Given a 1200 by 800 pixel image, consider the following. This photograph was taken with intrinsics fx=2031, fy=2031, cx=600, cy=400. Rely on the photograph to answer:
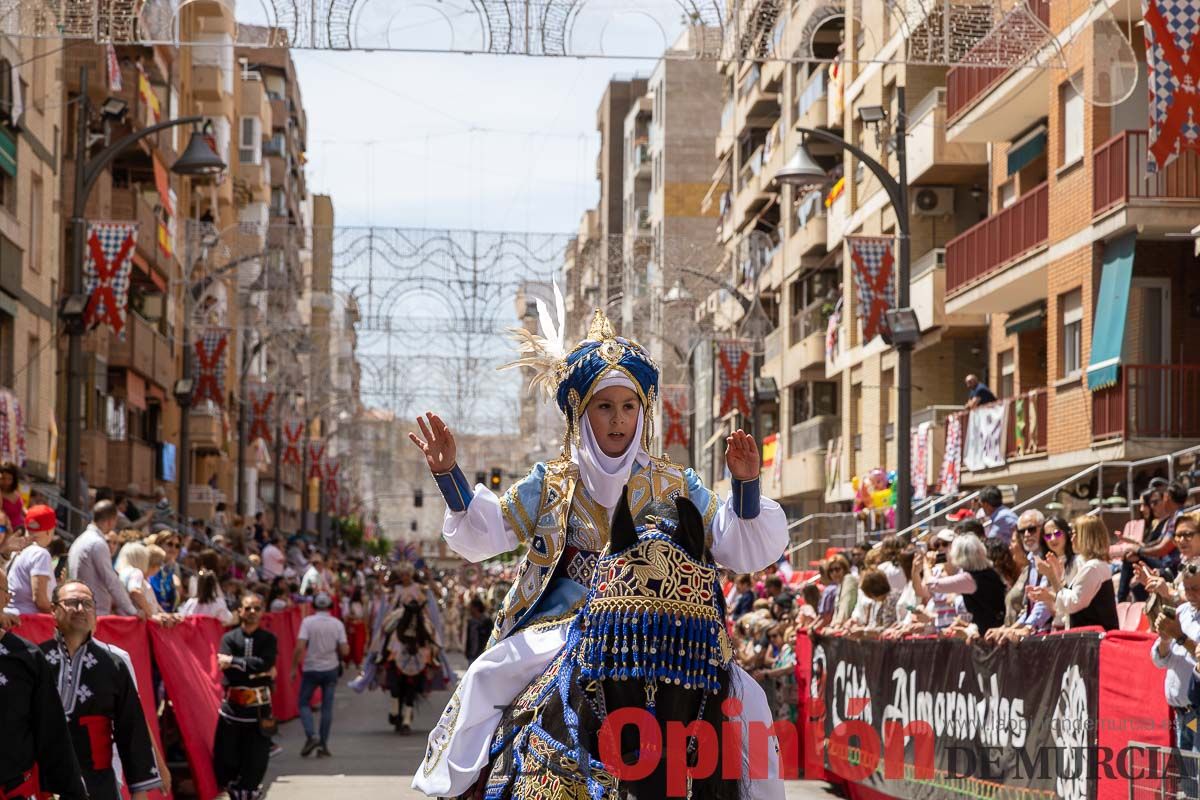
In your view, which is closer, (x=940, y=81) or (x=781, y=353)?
(x=940, y=81)

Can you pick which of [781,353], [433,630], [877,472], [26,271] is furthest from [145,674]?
[781,353]

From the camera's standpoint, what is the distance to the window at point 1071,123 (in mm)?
28828

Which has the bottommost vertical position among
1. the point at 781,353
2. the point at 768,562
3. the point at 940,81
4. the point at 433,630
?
the point at 433,630

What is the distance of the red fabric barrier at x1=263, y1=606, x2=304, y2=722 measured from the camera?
86.2 feet

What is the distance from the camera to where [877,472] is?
3728cm

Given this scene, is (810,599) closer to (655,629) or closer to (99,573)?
(99,573)

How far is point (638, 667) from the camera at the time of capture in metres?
5.84

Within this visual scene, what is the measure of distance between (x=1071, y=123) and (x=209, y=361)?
61.6ft

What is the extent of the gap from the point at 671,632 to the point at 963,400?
111 feet

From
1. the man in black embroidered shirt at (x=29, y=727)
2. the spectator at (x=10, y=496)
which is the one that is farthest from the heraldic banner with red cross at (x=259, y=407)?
the man in black embroidered shirt at (x=29, y=727)

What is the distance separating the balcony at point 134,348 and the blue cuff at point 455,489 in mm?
38617

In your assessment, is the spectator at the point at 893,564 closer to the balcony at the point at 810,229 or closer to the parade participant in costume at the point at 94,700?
the parade participant in costume at the point at 94,700

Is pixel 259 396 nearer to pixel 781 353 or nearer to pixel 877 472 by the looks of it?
pixel 781 353

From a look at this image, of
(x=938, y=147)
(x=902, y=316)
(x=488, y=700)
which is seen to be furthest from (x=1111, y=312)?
(x=488, y=700)
